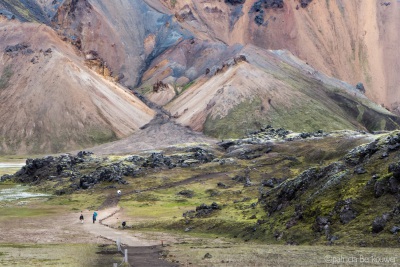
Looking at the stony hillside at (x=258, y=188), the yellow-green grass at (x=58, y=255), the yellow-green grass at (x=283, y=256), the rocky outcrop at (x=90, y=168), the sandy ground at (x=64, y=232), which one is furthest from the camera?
the rocky outcrop at (x=90, y=168)

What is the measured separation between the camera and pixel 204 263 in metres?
48.4

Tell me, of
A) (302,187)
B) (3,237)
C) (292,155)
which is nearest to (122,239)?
(3,237)

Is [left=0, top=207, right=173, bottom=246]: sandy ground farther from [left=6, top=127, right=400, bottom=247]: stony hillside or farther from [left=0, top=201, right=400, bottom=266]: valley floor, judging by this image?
[left=6, top=127, right=400, bottom=247]: stony hillside

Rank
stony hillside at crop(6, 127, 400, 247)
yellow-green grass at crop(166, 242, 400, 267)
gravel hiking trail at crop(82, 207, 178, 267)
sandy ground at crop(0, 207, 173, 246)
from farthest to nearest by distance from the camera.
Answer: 1. sandy ground at crop(0, 207, 173, 246)
2. stony hillside at crop(6, 127, 400, 247)
3. gravel hiking trail at crop(82, 207, 178, 267)
4. yellow-green grass at crop(166, 242, 400, 267)

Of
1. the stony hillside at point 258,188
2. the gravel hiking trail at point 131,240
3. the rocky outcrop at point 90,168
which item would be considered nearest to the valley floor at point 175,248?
the gravel hiking trail at point 131,240

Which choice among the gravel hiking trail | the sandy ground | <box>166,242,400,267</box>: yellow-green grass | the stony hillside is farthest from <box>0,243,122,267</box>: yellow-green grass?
the stony hillside

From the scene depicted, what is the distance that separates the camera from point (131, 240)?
69.9 m

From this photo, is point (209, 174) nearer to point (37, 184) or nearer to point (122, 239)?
point (37, 184)

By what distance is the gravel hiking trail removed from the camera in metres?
53.2

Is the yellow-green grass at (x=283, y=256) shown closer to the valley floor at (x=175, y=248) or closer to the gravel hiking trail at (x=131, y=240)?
the valley floor at (x=175, y=248)

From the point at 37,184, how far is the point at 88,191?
2568 centimetres

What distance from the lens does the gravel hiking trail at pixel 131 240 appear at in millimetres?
53219

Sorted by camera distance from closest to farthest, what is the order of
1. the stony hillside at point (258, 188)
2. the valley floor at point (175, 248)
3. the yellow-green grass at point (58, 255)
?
the valley floor at point (175, 248)
the yellow-green grass at point (58, 255)
the stony hillside at point (258, 188)

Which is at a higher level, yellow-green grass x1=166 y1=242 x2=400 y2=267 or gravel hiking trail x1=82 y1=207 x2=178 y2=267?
yellow-green grass x1=166 y1=242 x2=400 y2=267
